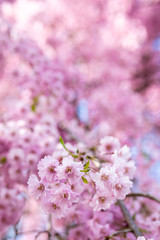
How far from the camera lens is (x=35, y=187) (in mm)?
1391

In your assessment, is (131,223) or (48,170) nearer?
(48,170)

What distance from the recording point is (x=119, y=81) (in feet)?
22.9

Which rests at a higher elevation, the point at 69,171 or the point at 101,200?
the point at 69,171

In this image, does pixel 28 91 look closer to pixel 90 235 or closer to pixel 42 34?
pixel 42 34

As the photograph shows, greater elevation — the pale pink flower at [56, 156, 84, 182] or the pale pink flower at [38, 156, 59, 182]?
the pale pink flower at [38, 156, 59, 182]

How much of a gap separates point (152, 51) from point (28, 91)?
5911mm

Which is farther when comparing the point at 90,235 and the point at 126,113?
the point at 126,113

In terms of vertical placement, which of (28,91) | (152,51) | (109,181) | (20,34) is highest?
(152,51)

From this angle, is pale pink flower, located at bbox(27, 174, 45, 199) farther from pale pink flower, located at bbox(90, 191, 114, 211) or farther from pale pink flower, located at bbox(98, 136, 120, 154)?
pale pink flower, located at bbox(98, 136, 120, 154)

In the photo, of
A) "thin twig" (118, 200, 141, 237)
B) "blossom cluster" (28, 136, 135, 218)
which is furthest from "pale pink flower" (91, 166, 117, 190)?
"thin twig" (118, 200, 141, 237)

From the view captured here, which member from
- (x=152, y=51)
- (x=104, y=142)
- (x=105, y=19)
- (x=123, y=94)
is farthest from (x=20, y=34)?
(x=152, y=51)

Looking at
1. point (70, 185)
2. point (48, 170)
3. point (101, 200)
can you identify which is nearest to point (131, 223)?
point (101, 200)

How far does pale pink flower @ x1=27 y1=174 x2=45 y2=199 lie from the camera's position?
4.53 feet

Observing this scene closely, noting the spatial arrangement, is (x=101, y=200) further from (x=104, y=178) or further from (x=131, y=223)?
(x=131, y=223)
